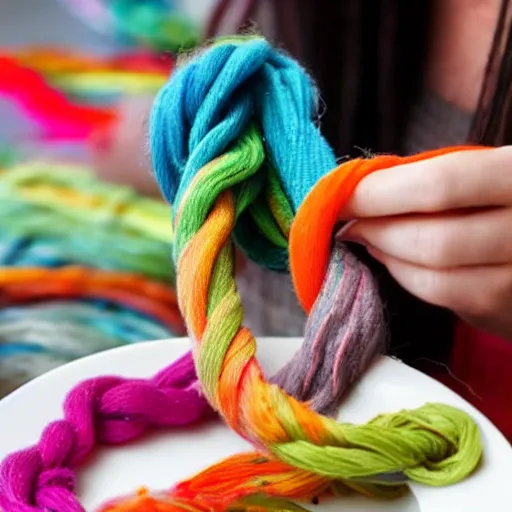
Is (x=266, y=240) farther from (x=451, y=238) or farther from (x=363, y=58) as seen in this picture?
(x=363, y=58)

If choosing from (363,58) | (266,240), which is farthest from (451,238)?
(363,58)

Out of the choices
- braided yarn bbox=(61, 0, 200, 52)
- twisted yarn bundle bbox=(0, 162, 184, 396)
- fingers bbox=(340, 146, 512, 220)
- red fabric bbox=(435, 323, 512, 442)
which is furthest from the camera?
braided yarn bbox=(61, 0, 200, 52)

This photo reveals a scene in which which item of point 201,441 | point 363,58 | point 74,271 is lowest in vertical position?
point 74,271

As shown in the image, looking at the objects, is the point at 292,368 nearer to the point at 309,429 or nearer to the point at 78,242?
the point at 309,429

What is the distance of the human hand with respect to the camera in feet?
1.22

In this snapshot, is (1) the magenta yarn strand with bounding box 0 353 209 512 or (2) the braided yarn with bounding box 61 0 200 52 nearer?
(1) the magenta yarn strand with bounding box 0 353 209 512

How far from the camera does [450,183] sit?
0.37 meters

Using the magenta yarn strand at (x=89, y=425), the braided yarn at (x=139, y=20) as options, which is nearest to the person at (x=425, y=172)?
the magenta yarn strand at (x=89, y=425)

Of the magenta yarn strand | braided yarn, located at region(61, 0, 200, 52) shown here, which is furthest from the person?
braided yarn, located at region(61, 0, 200, 52)

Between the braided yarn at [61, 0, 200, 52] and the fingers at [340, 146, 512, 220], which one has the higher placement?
the fingers at [340, 146, 512, 220]

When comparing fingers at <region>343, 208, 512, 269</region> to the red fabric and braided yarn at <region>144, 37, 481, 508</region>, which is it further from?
the red fabric

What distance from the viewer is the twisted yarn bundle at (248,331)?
1.23ft

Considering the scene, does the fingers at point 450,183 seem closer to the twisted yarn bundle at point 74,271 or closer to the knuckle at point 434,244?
the knuckle at point 434,244

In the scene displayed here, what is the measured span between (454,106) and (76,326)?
0.37 m
